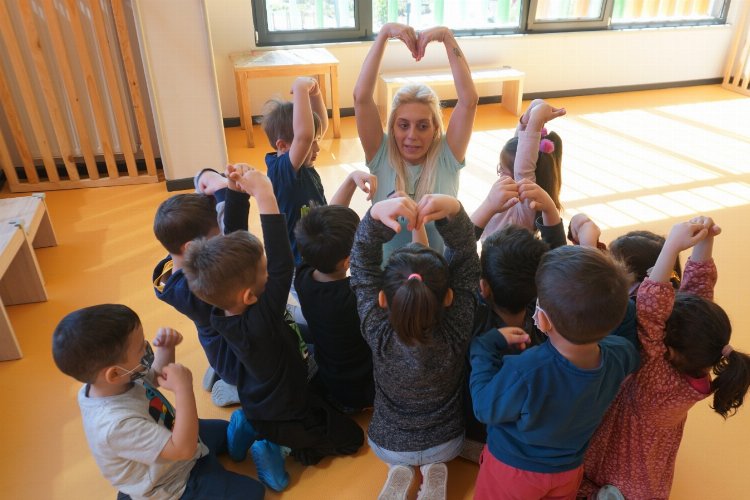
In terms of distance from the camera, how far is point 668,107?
5324mm

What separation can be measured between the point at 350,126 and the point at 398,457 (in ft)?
12.4

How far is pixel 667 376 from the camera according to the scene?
1.33 m

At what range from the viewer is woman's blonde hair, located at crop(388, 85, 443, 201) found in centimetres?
199

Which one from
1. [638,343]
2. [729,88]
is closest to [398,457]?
[638,343]

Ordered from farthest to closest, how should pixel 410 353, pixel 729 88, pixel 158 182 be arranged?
pixel 729 88 → pixel 158 182 → pixel 410 353

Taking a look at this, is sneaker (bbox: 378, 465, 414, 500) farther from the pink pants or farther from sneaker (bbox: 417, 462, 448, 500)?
the pink pants

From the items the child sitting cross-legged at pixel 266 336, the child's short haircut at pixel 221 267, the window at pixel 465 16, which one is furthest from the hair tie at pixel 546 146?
the window at pixel 465 16

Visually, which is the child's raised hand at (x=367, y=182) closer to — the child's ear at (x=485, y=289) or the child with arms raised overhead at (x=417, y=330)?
the child with arms raised overhead at (x=417, y=330)

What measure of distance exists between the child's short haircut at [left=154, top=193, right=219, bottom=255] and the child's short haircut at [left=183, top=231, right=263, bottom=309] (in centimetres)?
26

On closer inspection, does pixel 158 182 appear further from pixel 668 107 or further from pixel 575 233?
pixel 668 107

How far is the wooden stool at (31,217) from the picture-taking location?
257 cm

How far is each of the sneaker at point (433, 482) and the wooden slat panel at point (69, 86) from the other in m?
3.20

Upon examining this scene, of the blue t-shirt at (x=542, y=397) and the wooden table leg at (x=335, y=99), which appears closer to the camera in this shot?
the blue t-shirt at (x=542, y=397)

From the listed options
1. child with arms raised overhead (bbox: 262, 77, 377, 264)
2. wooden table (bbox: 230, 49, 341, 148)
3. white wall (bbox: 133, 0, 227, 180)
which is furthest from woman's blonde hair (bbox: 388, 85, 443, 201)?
wooden table (bbox: 230, 49, 341, 148)
